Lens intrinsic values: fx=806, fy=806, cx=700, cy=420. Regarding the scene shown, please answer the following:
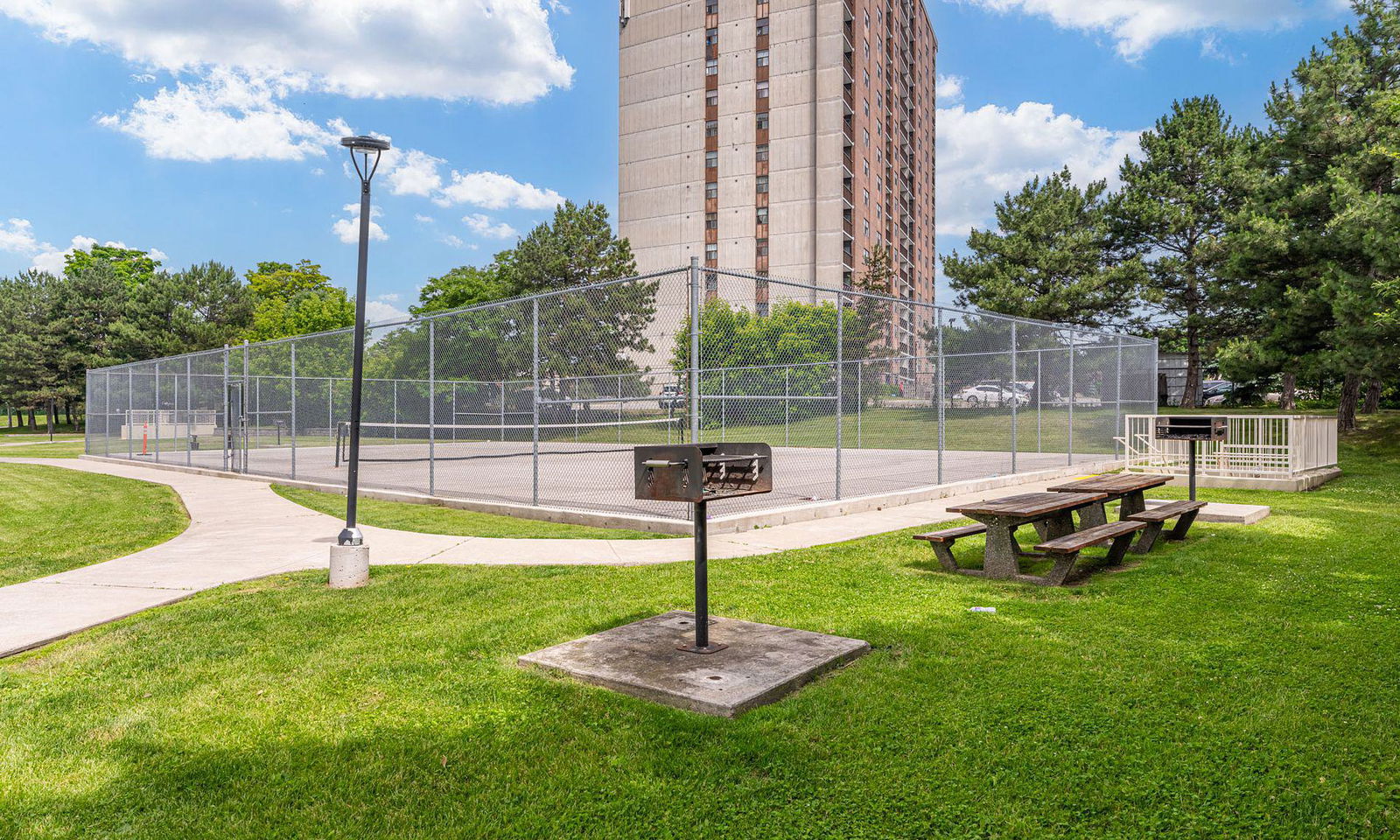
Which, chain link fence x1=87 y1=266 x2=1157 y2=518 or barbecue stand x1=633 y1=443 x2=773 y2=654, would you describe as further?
chain link fence x1=87 y1=266 x2=1157 y2=518

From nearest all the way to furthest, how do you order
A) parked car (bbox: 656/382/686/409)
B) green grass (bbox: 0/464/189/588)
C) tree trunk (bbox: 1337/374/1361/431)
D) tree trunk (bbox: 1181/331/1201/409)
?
green grass (bbox: 0/464/189/588), parked car (bbox: 656/382/686/409), tree trunk (bbox: 1337/374/1361/431), tree trunk (bbox: 1181/331/1201/409)

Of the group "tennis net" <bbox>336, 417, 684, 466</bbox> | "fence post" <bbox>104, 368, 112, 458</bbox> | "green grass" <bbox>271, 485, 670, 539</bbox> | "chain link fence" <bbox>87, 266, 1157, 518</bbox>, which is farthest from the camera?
"fence post" <bbox>104, 368, 112, 458</bbox>

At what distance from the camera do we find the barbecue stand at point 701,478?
3.89 meters

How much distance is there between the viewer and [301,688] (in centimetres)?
397

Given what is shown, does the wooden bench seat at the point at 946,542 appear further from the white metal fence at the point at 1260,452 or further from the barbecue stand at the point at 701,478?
the white metal fence at the point at 1260,452

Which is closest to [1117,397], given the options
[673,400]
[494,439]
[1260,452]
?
[1260,452]

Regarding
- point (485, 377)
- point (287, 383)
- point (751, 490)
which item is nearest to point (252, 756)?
point (751, 490)

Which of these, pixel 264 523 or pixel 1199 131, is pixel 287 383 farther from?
pixel 1199 131

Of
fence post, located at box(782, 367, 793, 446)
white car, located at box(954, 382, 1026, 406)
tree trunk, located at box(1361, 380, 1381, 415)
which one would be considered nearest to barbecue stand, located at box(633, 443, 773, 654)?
fence post, located at box(782, 367, 793, 446)

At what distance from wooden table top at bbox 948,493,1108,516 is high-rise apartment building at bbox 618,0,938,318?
37327mm

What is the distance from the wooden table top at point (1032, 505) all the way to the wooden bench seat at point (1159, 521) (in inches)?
16.6

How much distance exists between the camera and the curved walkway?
223 inches

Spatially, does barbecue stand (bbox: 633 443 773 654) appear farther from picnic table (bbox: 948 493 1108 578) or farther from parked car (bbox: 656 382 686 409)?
parked car (bbox: 656 382 686 409)

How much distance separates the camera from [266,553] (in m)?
7.98
